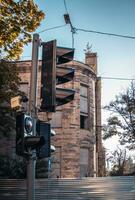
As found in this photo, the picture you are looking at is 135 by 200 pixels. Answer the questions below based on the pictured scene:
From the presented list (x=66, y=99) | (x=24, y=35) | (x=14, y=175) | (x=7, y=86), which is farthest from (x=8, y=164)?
(x=66, y=99)

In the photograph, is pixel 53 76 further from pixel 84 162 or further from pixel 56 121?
pixel 84 162

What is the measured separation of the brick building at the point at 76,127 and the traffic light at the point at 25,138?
51.5 ft

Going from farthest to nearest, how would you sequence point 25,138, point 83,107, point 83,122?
point 83,122
point 83,107
point 25,138

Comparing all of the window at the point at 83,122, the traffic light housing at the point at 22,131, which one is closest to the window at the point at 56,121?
the window at the point at 83,122

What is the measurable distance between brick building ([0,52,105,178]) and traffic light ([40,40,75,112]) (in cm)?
1467

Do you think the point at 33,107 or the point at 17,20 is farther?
the point at 17,20

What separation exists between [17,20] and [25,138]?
8.50 m

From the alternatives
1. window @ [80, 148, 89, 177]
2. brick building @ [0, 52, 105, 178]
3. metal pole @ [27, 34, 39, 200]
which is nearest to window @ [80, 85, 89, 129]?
brick building @ [0, 52, 105, 178]

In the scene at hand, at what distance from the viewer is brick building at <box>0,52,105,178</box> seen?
82.7 ft

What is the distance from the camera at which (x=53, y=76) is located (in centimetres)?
931

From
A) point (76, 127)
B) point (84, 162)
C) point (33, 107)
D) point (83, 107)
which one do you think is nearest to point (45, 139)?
point (33, 107)

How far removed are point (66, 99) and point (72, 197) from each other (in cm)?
569

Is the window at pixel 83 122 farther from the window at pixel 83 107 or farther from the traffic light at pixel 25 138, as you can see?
the traffic light at pixel 25 138

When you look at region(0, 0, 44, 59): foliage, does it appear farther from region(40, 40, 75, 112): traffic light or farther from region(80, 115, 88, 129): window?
region(80, 115, 88, 129): window
